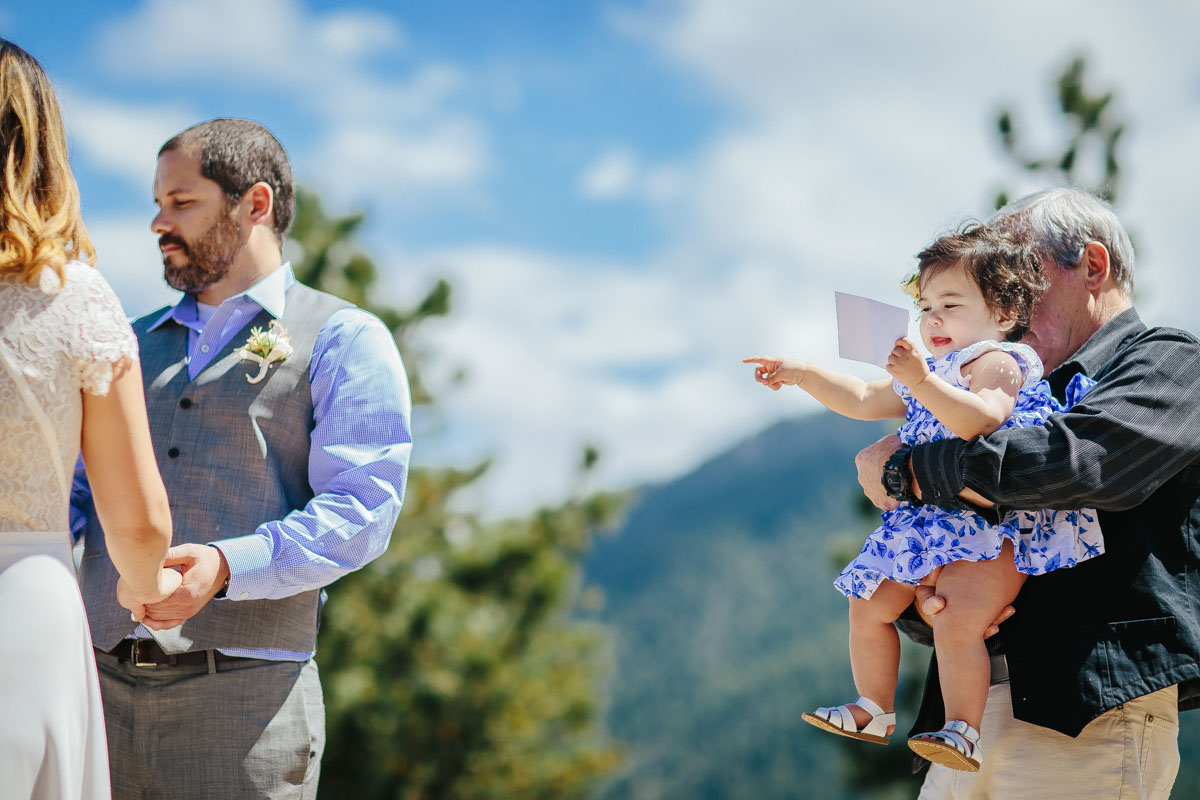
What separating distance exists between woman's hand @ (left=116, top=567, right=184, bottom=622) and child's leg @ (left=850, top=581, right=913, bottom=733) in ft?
4.75

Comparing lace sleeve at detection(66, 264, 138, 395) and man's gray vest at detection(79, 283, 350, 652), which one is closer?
lace sleeve at detection(66, 264, 138, 395)

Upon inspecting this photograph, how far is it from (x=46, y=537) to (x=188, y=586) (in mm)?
425

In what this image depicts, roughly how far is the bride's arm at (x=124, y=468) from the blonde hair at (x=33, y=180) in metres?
0.23

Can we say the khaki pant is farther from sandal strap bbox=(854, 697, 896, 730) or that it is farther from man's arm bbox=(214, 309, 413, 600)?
man's arm bbox=(214, 309, 413, 600)

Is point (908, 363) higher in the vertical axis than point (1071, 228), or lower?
lower

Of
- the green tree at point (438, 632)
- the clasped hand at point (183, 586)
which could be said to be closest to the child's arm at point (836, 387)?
the clasped hand at point (183, 586)

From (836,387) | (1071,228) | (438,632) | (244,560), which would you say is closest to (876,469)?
(836,387)

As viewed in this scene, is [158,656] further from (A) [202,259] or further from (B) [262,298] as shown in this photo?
(A) [202,259]

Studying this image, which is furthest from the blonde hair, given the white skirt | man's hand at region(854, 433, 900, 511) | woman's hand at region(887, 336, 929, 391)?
man's hand at region(854, 433, 900, 511)

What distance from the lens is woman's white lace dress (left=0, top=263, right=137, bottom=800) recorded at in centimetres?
182

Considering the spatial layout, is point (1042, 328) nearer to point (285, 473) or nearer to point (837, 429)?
point (285, 473)

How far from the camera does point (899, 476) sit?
2400 millimetres

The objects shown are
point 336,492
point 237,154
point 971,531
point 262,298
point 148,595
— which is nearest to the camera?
point 148,595

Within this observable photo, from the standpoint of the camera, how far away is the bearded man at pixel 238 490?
A: 8.11 ft
